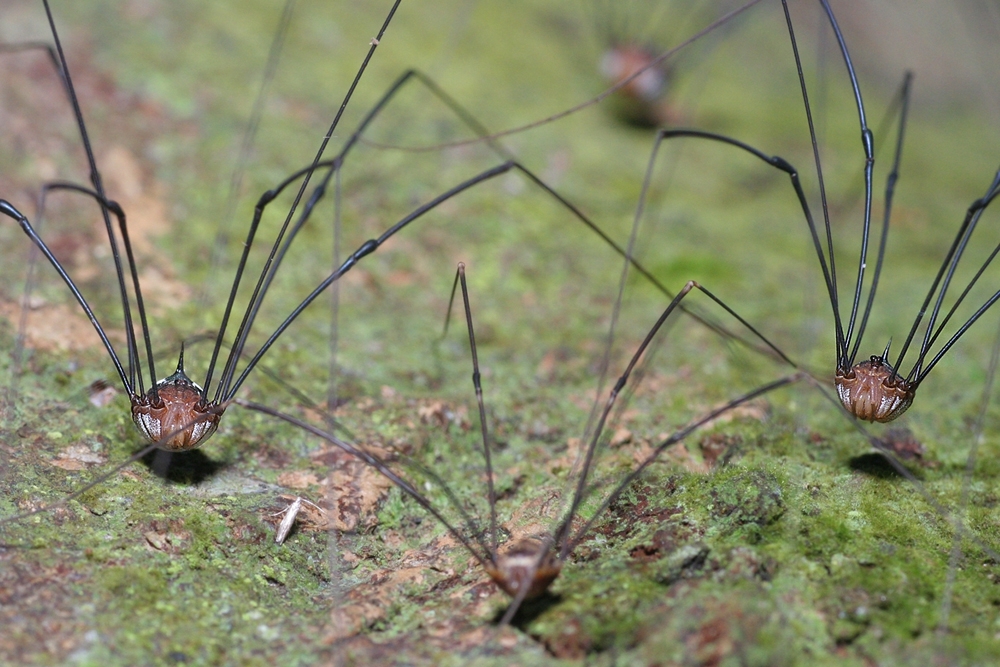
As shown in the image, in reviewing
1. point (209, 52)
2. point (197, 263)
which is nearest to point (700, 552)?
point (197, 263)

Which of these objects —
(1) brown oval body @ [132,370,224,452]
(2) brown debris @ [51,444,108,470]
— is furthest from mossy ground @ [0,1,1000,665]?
(1) brown oval body @ [132,370,224,452]

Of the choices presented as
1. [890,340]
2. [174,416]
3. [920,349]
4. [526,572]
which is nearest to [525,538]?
[526,572]

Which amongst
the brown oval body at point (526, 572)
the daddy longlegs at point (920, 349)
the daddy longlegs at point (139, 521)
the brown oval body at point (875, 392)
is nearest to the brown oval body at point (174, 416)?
the daddy longlegs at point (139, 521)

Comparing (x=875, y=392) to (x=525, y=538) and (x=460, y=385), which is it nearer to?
(x=525, y=538)

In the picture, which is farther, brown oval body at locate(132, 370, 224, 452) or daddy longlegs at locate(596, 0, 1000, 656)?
brown oval body at locate(132, 370, 224, 452)

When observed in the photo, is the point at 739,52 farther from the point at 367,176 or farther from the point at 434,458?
the point at 434,458

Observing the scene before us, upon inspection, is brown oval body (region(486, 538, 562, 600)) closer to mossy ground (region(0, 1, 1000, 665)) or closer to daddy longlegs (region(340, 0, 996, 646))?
mossy ground (region(0, 1, 1000, 665))
